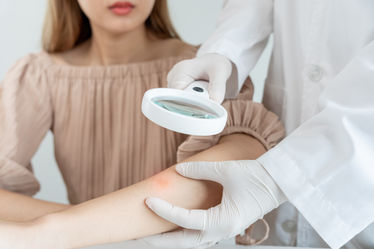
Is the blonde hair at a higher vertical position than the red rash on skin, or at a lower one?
higher

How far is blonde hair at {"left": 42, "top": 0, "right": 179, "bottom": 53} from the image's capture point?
1.16 meters

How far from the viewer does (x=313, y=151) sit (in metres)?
0.67

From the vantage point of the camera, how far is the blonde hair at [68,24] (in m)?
1.16

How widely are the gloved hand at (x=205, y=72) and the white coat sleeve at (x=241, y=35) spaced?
0.12 ft

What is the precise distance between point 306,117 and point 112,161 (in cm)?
48

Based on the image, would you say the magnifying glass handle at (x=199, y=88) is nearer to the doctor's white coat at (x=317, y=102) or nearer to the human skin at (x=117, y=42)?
the doctor's white coat at (x=317, y=102)

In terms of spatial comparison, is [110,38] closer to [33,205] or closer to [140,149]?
[140,149]

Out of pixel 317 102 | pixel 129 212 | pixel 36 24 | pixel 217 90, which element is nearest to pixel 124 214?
pixel 129 212

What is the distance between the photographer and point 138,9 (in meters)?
1.02

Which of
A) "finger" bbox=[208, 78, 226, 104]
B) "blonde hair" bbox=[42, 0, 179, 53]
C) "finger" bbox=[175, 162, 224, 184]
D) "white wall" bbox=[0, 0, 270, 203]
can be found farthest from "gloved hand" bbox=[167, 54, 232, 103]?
"white wall" bbox=[0, 0, 270, 203]

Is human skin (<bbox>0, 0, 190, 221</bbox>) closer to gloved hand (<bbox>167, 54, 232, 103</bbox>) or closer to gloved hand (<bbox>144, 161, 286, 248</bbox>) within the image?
gloved hand (<bbox>167, 54, 232, 103</bbox>)

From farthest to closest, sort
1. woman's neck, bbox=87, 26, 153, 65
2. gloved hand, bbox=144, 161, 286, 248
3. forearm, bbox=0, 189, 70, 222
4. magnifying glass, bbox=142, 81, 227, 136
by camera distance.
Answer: woman's neck, bbox=87, 26, 153, 65 < forearm, bbox=0, 189, 70, 222 < gloved hand, bbox=144, 161, 286, 248 < magnifying glass, bbox=142, 81, 227, 136

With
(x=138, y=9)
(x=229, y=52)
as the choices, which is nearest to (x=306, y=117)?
(x=229, y=52)

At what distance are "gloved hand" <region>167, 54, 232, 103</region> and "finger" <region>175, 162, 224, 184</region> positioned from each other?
0.12 m
